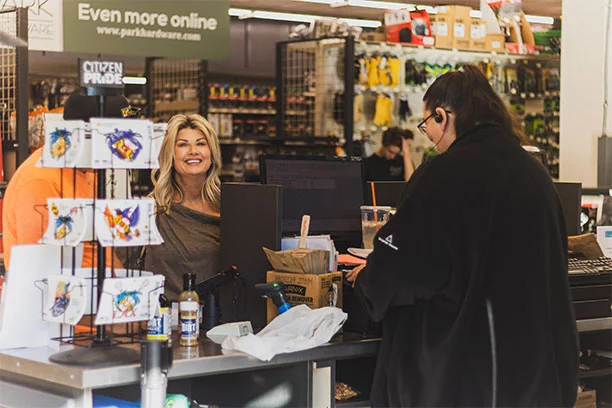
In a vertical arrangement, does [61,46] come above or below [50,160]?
above

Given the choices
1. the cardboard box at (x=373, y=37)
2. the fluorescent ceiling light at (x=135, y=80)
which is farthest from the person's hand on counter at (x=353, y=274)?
the fluorescent ceiling light at (x=135, y=80)

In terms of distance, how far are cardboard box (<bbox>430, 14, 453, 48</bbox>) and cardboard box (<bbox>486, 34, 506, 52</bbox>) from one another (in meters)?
0.48

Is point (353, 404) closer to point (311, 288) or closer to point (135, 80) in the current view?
point (311, 288)

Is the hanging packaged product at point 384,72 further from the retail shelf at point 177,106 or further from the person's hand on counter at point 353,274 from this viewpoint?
the person's hand on counter at point 353,274

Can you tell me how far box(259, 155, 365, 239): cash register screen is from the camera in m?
3.95

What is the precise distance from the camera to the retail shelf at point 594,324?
408cm

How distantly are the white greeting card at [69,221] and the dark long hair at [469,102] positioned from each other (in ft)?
3.90

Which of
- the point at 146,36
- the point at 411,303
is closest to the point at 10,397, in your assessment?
the point at 411,303

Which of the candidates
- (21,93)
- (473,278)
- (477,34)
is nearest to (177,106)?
(477,34)

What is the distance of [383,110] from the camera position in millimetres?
9281

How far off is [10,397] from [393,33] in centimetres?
685

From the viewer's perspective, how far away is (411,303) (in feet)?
9.96

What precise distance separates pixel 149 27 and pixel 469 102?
555cm

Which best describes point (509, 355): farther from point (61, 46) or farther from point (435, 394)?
point (61, 46)
